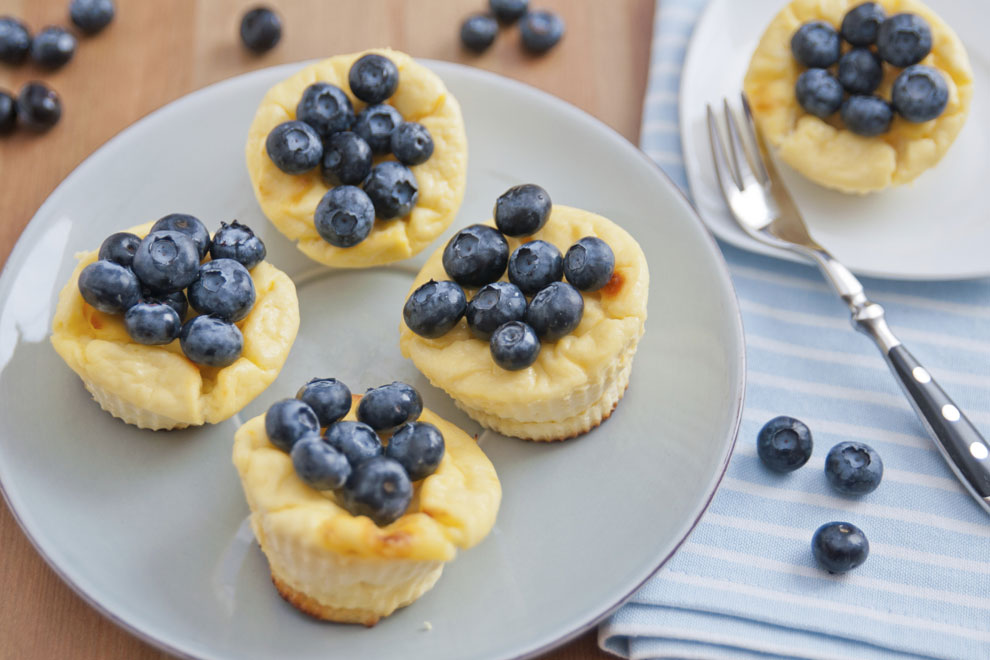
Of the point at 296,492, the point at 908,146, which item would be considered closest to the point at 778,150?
the point at 908,146

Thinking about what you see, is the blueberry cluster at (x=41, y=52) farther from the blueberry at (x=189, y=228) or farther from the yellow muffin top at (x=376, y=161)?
the blueberry at (x=189, y=228)

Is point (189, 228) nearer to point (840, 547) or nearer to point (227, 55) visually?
point (227, 55)

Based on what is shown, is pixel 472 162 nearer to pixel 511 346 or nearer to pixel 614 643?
pixel 511 346

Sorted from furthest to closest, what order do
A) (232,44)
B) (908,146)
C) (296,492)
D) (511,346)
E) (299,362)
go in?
(232,44) < (908,146) < (299,362) < (511,346) < (296,492)

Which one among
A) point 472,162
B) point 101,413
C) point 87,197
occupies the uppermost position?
point 472,162

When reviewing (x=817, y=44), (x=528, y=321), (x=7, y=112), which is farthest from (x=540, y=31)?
(x=7, y=112)

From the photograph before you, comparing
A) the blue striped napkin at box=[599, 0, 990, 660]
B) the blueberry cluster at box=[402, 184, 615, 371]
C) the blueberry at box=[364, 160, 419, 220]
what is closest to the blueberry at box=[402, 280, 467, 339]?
the blueberry cluster at box=[402, 184, 615, 371]

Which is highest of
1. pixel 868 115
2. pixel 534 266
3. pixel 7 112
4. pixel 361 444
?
pixel 868 115
